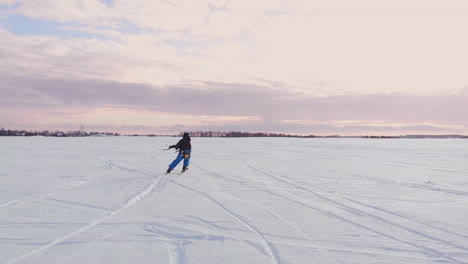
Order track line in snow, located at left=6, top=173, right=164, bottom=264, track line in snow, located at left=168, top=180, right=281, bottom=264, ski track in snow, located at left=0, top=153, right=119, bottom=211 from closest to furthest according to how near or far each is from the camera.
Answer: track line in snow, located at left=168, top=180, right=281, bottom=264 → track line in snow, located at left=6, top=173, right=164, bottom=264 → ski track in snow, located at left=0, top=153, right=119, bottom=211

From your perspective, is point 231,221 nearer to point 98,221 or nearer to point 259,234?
point 259,234

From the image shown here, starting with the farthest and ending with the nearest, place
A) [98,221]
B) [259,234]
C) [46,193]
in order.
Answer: [46,193], [98,221], [259,234]

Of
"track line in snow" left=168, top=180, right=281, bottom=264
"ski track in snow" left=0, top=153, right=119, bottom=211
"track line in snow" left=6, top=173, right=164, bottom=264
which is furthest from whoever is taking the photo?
"ski track in snow" left=0, top=153, right=119, bottom=211

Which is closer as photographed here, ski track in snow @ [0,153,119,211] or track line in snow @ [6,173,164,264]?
track line in snow @ [6,173,164,264]

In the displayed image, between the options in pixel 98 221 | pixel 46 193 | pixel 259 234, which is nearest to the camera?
pixel 259 234

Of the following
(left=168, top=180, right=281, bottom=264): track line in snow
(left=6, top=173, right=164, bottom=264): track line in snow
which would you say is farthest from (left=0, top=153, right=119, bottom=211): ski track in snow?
(left=168, top=180, right=281, bottom=264): track line in snow

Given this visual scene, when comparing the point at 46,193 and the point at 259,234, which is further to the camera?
the point at 46,193

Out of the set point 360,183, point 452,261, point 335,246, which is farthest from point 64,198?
point 360,183

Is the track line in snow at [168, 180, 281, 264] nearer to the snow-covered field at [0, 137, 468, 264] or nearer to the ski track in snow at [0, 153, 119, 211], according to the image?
the snow-covered field at [0, 137, 468, 264]

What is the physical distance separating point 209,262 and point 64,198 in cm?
552

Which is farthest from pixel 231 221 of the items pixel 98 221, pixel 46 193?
pixel 46 193

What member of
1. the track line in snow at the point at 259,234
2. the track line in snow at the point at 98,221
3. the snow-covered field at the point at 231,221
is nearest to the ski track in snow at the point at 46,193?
the snow-covered field at the point at 231,221

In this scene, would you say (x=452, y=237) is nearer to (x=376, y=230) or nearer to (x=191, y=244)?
(x=376, y=230)

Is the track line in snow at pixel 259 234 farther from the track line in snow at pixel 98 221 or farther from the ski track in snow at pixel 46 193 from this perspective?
the ski track in snow at pixel 46 193
